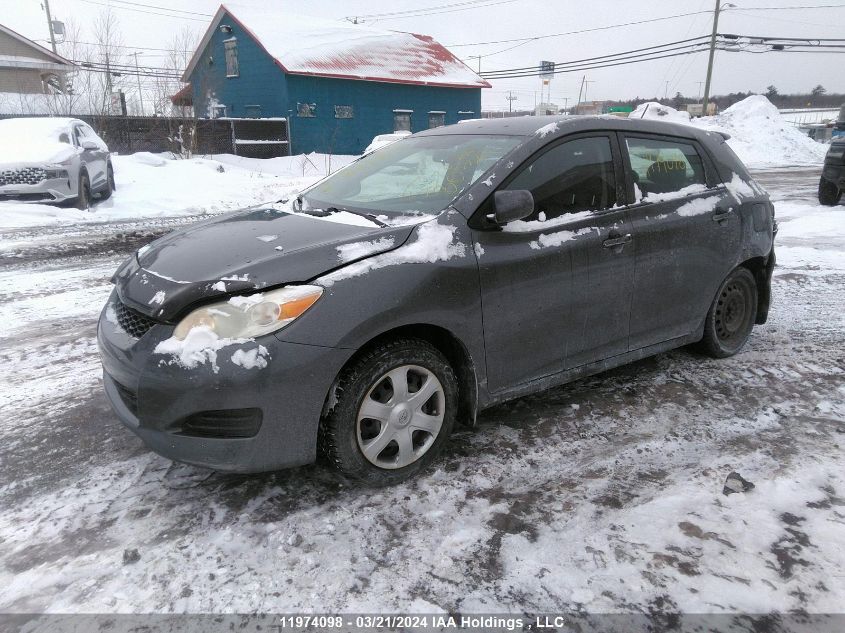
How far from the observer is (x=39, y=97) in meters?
21.4

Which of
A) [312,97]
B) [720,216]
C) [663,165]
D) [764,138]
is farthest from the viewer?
[764,138]

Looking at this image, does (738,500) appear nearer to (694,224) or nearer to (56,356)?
(694,224)

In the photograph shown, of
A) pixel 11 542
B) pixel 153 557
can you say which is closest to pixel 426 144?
pixel 153 557

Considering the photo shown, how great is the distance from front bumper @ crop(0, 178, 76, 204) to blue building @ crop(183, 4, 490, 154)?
18.1 metres

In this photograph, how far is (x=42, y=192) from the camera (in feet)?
34.1

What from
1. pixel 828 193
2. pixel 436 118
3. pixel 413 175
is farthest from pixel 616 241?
pixel 436 118

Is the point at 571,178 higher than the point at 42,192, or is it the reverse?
the point at 571,178

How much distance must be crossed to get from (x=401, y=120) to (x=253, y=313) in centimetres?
3141

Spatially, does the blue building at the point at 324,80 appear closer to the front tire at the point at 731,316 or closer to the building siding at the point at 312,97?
the building siding at the point at 312,97

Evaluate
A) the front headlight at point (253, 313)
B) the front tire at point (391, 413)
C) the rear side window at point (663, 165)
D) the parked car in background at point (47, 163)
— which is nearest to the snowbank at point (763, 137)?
the parked car in background at point (47, 163)

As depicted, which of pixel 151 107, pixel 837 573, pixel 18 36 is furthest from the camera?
pixel 18 36

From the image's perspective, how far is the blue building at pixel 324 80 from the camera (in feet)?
93.6

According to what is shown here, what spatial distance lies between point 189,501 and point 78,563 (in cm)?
49

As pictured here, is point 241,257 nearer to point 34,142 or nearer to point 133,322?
point 133,322
